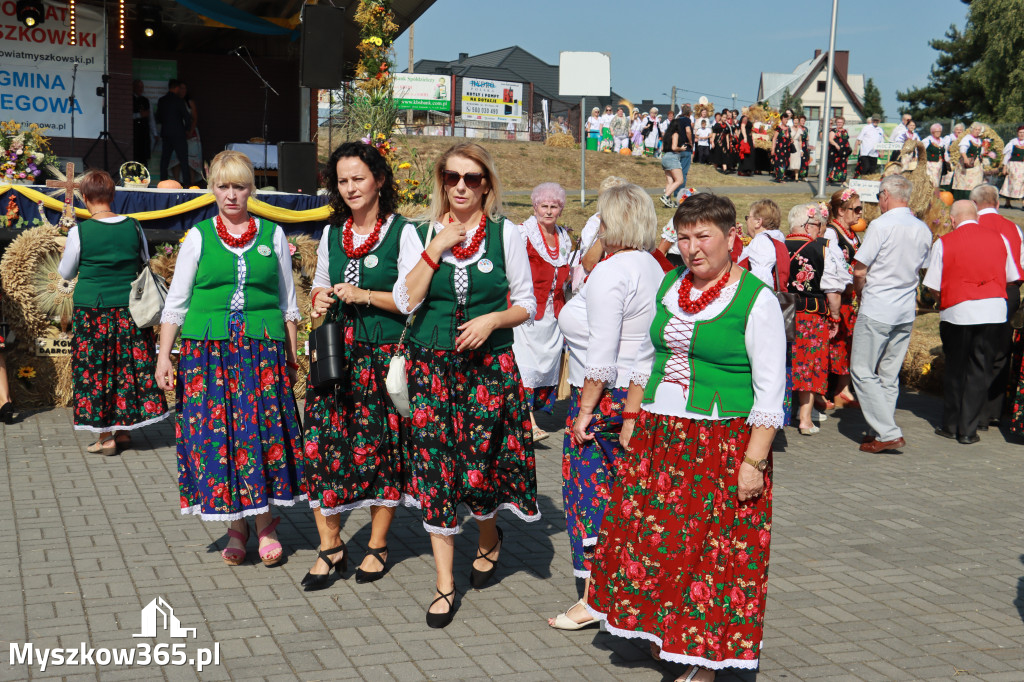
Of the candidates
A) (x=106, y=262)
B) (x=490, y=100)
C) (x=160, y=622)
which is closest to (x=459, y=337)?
(x=160, y=622)

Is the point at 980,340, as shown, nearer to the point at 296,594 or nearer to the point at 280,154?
the point at 296,594

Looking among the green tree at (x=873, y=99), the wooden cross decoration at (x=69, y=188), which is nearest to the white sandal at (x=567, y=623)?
the wooden cross decoration at (x=69, y=188)

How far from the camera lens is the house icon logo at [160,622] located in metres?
4.16

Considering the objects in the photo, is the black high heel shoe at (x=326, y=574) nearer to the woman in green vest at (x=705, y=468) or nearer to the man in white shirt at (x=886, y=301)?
the woman in green vest at (x=705, y=468)

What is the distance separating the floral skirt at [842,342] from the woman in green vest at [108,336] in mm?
5792

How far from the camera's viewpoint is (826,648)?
4254 mm

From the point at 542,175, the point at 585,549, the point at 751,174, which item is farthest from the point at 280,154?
the point at 751,174

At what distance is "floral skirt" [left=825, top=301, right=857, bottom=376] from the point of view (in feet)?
29.3

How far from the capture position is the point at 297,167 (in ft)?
40.4

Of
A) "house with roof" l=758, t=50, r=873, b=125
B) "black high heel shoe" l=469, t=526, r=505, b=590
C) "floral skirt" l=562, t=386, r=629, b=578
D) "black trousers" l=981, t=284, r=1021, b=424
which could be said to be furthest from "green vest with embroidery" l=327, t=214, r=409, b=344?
"house with roof" l=758, t=50, r=873, b=125

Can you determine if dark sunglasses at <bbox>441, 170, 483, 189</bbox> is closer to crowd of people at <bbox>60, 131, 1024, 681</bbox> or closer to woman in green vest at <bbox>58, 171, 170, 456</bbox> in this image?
crowd of people at <bbox>60, 131, 1024, 681</bbox>

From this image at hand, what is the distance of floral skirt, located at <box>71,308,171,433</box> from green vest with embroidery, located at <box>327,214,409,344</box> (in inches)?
127

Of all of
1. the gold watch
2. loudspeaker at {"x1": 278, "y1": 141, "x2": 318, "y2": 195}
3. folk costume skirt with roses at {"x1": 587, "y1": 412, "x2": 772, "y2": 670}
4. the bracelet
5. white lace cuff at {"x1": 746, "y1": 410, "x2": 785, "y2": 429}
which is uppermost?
loudspeaker at {"x1": 278, "y1": 141, "x2": 318, "y2": 195}

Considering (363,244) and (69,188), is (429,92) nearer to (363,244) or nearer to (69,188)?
(69,188)
